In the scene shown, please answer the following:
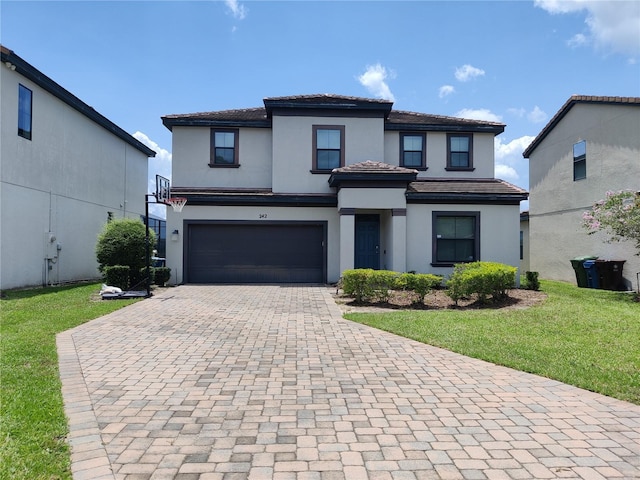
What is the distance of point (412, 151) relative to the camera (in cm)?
1686

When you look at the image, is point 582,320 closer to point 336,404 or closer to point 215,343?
point 336,404

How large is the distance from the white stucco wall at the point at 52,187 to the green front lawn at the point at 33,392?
4336 mm

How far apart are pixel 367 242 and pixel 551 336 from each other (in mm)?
9225

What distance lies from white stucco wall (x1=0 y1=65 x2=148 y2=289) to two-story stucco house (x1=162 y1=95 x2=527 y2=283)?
13.6ft

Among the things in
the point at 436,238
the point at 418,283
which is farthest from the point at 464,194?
the point at 418,283

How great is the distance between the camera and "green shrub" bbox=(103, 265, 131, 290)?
12.9m

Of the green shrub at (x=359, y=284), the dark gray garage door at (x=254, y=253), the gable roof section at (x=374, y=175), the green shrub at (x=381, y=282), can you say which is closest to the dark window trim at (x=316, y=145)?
the gable roof section at (x=374, y=175)

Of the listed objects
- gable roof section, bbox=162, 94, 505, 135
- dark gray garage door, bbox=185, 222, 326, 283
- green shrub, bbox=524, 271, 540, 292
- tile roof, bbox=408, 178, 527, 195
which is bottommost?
green shrub, bbox=524, 271, 540, 292

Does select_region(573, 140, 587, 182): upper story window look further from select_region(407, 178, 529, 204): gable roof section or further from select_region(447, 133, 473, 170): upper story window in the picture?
select_region(447, 133, 473, 170): upper story window

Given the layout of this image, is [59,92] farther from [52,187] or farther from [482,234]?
[482,234]

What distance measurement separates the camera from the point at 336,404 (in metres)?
4.31

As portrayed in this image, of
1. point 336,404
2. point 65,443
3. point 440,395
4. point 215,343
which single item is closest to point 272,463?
point 336,404

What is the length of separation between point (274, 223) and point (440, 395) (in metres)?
11.8

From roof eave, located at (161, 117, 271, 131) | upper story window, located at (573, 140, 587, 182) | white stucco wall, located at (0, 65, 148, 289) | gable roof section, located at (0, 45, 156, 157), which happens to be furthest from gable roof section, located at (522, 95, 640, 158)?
white stucco wall, located at (0, 65, 148, 289)
